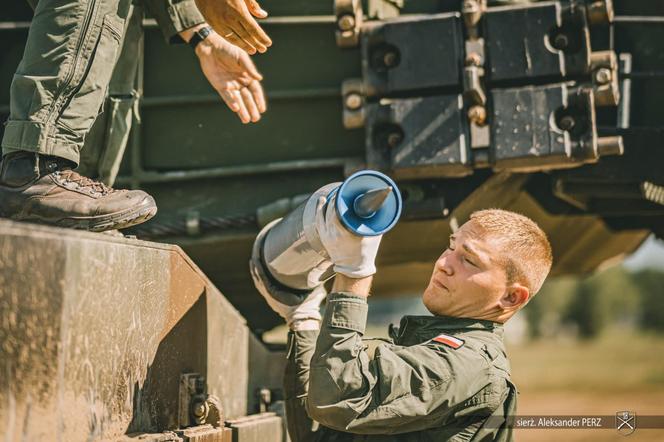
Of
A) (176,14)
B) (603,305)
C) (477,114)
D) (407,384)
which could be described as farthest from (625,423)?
(603,305)

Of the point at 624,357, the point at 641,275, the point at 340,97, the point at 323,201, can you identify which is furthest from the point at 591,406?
the point at 641,275

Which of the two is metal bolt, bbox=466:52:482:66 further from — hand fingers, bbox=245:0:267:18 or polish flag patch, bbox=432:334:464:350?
polish flag patch, bbox=432:334:464:350

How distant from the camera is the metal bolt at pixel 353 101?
3.39m

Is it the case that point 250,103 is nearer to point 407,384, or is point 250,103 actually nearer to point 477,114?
point 477,114

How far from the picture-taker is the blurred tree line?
42531 mm

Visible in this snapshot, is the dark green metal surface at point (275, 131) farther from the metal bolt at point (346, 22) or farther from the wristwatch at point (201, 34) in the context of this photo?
the wristwatch at point (201, 34)

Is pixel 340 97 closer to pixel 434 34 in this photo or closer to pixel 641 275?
pixel 434 34

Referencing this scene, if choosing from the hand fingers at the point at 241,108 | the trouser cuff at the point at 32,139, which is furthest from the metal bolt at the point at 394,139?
the trouser cuff at the point at 32,139

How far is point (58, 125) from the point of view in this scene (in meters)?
2.48

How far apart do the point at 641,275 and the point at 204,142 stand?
4405 cm

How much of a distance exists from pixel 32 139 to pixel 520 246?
1.31 m

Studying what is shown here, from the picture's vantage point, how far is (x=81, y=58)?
2.50 metres

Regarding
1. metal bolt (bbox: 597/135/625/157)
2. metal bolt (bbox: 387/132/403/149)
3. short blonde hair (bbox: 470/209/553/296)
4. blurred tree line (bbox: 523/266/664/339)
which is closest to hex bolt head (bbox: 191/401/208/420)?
short blonde hair (bbox: 470/209/553/296)

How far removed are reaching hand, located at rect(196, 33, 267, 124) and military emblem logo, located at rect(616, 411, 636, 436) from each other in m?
1.40
